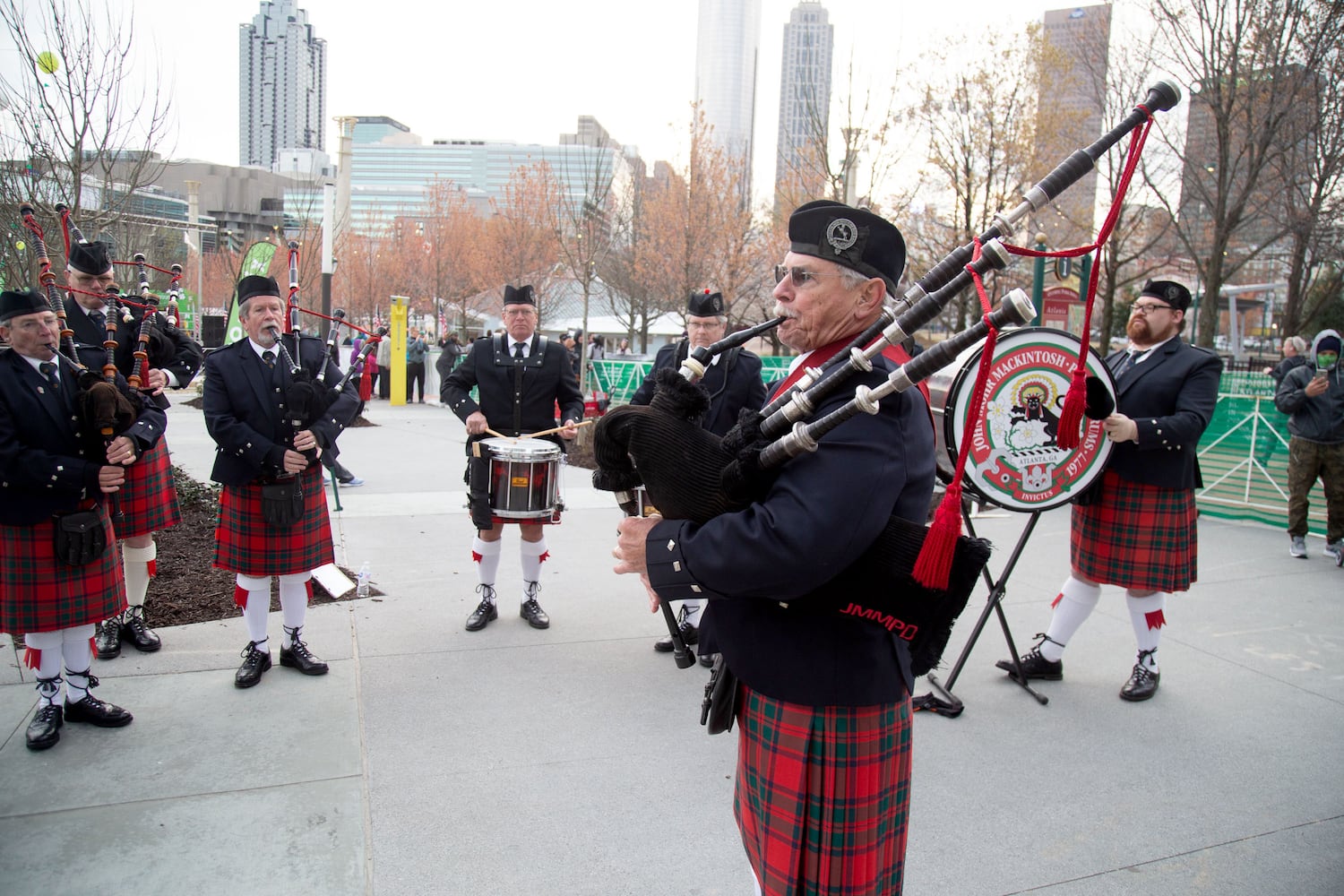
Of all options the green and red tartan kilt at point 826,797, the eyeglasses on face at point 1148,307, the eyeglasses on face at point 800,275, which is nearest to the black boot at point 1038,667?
the eyeglasses on face at point 1148,307

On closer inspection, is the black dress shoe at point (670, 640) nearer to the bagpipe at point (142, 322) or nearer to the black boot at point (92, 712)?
the black boot at point (92, 712)

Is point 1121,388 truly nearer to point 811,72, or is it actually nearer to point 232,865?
point 232,865

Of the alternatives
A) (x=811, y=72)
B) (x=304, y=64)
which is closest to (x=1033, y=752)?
(x=811, y=72)

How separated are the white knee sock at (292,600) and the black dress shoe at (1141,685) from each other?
3.87 meters

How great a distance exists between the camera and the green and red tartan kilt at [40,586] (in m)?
3.13

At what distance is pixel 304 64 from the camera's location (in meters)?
91.9

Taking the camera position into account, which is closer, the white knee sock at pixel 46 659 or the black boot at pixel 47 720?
the black boot at pixel 47 720

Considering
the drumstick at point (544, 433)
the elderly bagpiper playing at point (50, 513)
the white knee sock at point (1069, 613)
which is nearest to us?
the elderly bagpiper playing at point (50, 513)

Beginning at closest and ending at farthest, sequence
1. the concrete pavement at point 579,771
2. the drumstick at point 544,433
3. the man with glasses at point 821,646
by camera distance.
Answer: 1. the man with glasses at point 821,646
2. the concrete pavement at point 579,771
3. the drumstick at point 544,433

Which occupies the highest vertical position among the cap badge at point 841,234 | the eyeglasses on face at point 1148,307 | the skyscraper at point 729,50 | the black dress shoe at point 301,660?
the skyscraper at point 729,50

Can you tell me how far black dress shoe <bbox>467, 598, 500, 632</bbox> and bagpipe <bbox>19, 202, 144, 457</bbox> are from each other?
1.92 m

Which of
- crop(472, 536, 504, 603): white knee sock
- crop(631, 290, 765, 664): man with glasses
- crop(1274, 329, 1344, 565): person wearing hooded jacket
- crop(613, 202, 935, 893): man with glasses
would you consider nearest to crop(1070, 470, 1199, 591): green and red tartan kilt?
crop(631, 290, 765, 664): man with glasses

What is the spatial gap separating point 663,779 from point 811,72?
42.3ft

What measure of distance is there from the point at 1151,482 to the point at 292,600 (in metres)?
3.97
